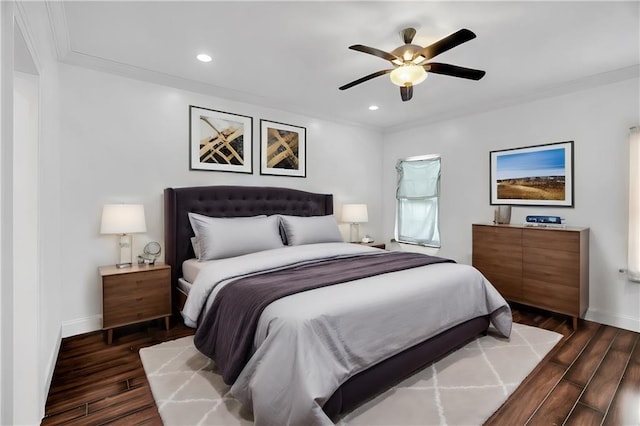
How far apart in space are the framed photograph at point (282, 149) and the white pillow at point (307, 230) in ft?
2.55

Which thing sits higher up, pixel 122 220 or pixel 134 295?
pixel 122 220

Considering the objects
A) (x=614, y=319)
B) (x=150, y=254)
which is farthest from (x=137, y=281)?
(x=614, y=319)

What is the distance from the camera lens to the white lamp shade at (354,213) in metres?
4.82

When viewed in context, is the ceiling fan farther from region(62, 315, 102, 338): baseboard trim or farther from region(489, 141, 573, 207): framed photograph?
region(62, 315, 102, 338): baseboard trim

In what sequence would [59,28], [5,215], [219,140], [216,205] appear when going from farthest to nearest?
[219,140] → [216,205] → [59,28] → [5,215]

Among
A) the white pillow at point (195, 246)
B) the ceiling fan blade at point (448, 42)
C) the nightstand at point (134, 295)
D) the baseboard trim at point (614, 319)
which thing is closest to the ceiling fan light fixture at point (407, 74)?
the ceiling fan blade at point (448, 42)

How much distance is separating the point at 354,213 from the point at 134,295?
2.97 metres

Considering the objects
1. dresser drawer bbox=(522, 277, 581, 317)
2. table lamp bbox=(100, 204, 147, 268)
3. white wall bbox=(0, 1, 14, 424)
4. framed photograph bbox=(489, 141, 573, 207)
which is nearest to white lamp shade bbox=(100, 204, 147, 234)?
table lamp bbox=(100, 204, 147, 268)

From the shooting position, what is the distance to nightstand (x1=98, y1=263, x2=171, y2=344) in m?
2.80

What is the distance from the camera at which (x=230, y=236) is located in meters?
3.23

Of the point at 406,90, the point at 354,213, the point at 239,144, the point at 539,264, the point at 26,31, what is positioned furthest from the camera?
the point at 354,213

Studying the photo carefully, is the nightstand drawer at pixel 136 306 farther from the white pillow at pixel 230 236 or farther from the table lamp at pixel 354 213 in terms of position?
the table lamp at pixel 354 213

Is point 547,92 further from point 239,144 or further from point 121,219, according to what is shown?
point 121,219

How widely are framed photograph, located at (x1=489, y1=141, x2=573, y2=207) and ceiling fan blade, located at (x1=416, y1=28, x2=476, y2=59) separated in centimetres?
233
